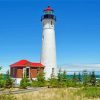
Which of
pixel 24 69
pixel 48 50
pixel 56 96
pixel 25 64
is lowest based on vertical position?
pixel 56 96

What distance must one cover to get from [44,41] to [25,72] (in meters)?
6.04

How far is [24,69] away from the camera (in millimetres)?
49906

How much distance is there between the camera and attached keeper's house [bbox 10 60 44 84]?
49656mm

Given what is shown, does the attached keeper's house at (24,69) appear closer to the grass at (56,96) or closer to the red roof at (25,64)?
the red roof at (25,64)

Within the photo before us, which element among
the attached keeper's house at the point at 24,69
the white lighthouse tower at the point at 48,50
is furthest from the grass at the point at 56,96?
the white lighthouse tower at the point at 48,50

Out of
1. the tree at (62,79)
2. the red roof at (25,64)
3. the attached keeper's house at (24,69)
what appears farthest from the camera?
the red roof at (25,64)

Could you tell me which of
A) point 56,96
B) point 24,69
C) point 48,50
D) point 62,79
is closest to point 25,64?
point 24,69

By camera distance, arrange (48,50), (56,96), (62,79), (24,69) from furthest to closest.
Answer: (48,50)
(24,69)
(62,79)
(56,96)

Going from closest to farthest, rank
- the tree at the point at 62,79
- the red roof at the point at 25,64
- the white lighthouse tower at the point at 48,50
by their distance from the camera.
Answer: the tree at the point at 62,79
the red roof at the point at 25,64
the white lighthouse tower at the point at 48,50

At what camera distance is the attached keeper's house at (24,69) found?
49.7 meters

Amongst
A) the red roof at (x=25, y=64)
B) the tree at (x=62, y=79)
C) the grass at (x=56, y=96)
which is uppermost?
the red roof at (x=25, y=64)

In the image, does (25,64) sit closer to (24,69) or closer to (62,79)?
(24,69)

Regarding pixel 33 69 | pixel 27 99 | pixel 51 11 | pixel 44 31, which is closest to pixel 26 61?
pixel 33 69

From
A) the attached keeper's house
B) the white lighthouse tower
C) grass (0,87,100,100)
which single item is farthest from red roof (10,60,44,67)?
Answer: grass (0,87,100,100)
